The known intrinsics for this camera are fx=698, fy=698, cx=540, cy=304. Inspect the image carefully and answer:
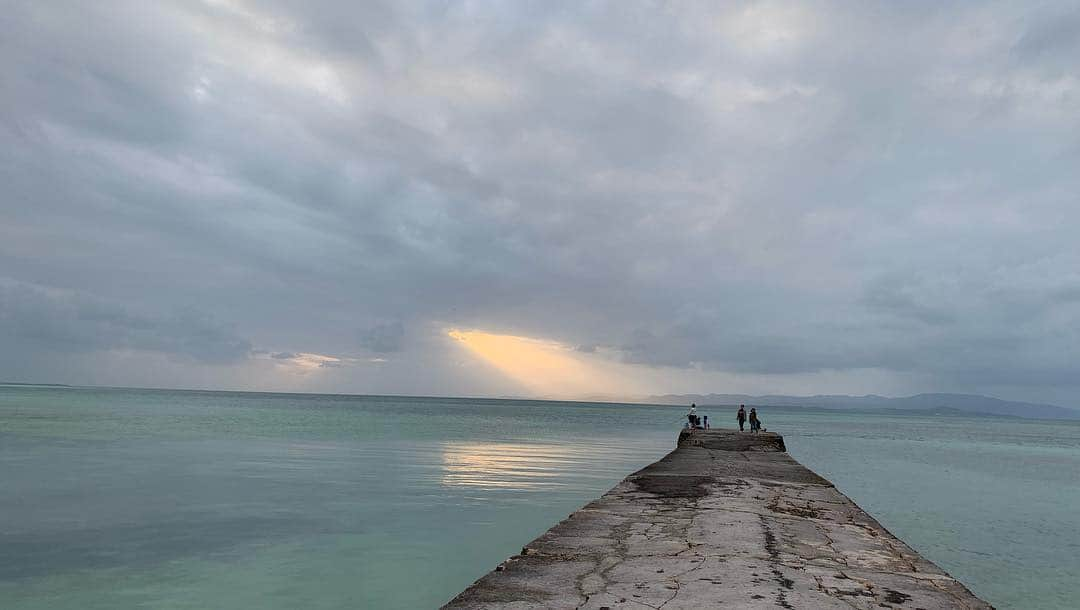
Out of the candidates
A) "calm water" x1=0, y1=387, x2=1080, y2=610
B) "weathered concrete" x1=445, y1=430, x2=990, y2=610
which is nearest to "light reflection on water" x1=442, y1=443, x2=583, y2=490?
"calm water" x1=0, y1=387, x2=1080, y2=610

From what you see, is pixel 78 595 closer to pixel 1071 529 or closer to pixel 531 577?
pixel 531 577

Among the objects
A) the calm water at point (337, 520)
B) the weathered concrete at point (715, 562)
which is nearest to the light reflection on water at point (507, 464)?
the calm water at point (337, 520)

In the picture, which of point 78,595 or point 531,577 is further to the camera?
point 78,595

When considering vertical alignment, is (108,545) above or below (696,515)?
below

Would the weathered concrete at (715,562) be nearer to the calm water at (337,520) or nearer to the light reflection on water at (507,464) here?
the calm water at (337,520)

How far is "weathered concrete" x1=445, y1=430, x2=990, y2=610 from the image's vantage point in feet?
17.9

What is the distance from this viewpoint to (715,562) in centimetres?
671

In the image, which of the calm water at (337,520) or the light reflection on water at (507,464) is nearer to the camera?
the calm water at (337,520)

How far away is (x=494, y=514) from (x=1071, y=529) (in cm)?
1537

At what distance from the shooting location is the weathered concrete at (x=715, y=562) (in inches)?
214

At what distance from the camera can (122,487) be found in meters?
19.3

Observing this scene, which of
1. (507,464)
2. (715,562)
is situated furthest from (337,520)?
(507,464)

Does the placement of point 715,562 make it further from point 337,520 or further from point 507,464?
point 507,464

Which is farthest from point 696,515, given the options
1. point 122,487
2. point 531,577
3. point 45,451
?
point 45,451
